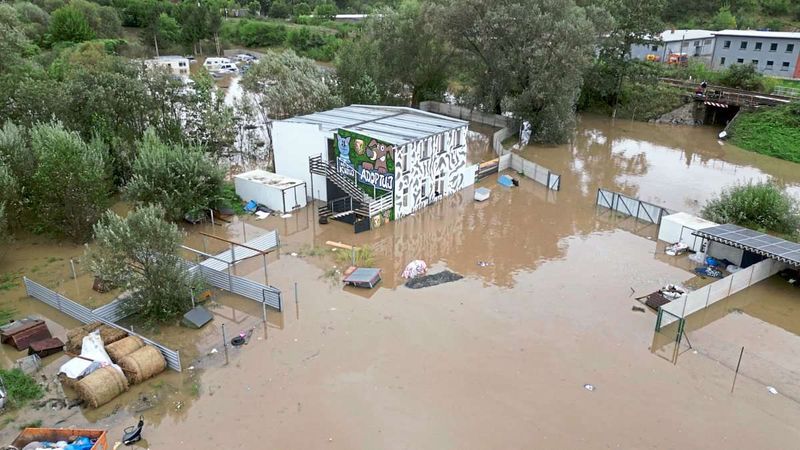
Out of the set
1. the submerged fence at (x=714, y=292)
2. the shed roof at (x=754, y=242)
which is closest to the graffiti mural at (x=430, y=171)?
the shed roof at (x=754, y=242)

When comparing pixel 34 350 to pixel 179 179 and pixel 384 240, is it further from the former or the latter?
pixel 384 240

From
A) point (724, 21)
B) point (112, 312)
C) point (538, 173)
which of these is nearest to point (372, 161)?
point (538, 173)

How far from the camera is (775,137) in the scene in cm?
4559

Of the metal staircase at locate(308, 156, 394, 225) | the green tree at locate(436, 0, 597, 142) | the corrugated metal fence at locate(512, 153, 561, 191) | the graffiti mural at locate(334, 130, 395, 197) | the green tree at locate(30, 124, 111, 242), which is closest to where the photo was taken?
the green tree at locate(30, 124, 111, 242)

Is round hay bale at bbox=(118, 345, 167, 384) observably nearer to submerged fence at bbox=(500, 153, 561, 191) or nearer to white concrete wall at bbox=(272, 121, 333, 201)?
white concrete wall at bbox=(272, 121, 333, 201)

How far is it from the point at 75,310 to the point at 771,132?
5191cm

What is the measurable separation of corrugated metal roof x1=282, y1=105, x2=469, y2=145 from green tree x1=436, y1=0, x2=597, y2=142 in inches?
493

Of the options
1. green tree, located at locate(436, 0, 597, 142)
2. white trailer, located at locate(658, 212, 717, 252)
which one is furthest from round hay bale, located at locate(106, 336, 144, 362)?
green tree, located at locate(436, 0, 597, 142)

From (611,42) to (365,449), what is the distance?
51697 millimetres

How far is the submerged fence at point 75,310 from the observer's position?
60.8 ft

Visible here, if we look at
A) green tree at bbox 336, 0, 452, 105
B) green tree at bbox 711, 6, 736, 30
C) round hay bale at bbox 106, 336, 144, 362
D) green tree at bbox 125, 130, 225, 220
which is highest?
green tree at bbox 711, 6, 736, 30

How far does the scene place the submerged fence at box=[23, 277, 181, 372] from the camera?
18.5 metres

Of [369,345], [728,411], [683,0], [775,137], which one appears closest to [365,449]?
[369,345]

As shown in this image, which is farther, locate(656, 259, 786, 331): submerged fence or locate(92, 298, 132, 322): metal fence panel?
locate(656, 259, 786, 331): submerged fence
